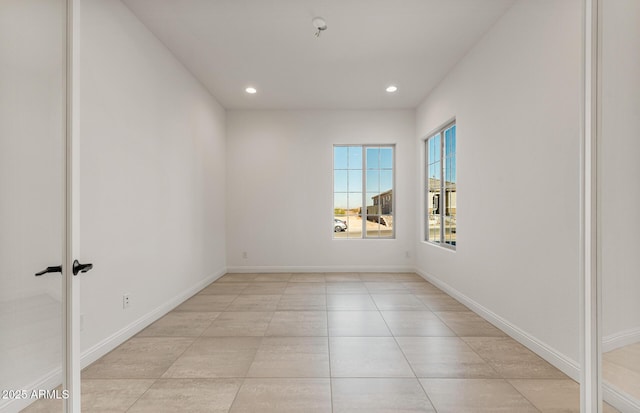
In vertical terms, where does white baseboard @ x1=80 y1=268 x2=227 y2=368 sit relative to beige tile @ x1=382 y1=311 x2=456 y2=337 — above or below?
above

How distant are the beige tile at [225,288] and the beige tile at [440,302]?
2.54 metres

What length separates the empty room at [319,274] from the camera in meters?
1.23

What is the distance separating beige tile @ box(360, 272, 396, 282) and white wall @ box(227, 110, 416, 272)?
0.17 meters

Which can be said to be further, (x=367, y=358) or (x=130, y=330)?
(x=130, y=330)

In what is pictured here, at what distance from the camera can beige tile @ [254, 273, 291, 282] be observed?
5.10 m

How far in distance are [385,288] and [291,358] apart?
241 centimetres

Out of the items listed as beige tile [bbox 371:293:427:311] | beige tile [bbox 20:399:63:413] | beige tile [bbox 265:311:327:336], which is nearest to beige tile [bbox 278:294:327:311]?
beige tile [bbox 265:311:327:336]

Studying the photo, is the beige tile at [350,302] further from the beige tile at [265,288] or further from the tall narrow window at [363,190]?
the tall narrow window at [363,190]

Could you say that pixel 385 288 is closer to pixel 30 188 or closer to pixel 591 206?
pixel 591 206

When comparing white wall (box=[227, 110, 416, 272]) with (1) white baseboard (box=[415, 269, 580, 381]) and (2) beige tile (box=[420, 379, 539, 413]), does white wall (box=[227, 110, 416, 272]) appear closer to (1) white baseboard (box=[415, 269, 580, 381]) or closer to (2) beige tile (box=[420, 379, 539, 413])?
(1) white baseboard (box=[415, 269, 580, 381])

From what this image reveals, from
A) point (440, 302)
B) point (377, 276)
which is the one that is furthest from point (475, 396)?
point (377, 276)

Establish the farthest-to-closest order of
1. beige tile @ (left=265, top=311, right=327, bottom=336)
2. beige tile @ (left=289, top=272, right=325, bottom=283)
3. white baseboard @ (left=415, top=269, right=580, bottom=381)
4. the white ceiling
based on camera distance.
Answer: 1. beige tile @ (left=289, top=272, right=325, bottom=283)
2. beige tile @ (left=265, top=311, right=327, bottom=336)
3. the white ceiling
4. white baseboard @ (left=415, top=269, right=580, bottom=381)

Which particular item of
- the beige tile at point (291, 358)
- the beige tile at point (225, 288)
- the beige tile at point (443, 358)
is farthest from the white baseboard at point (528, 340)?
the beige tile at point (225, 288)

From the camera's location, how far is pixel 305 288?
177 inches
